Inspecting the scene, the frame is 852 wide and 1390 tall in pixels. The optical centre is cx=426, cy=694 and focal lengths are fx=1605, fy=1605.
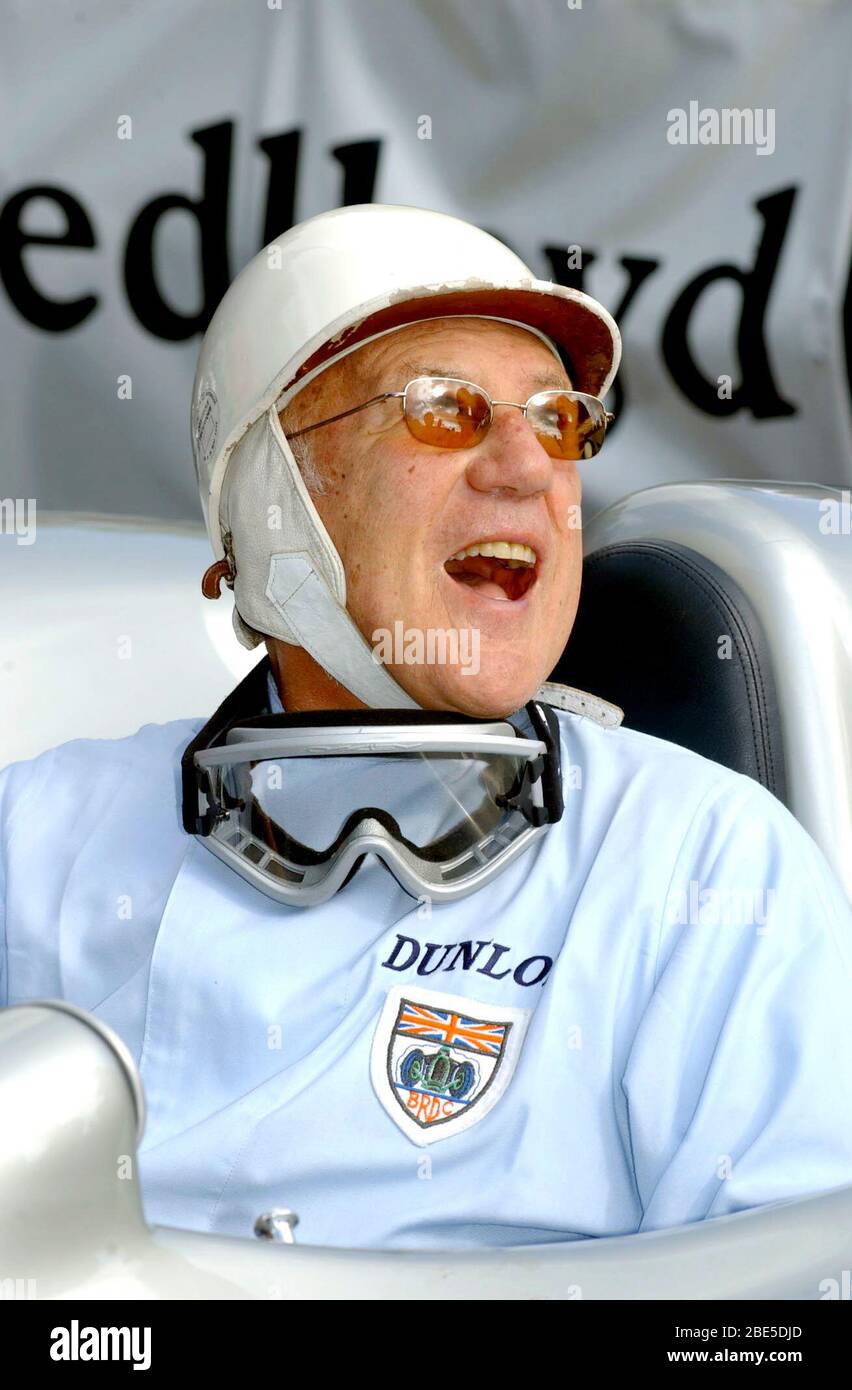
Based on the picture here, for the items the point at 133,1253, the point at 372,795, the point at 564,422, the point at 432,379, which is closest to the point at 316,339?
the point at 432,379

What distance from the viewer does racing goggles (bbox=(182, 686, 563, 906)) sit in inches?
45.2

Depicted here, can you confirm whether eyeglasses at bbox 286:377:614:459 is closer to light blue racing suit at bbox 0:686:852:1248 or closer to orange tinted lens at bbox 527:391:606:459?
orange tinted lens at bbox 527:391:606:459

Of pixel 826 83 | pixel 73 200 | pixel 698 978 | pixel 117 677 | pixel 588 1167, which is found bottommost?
pixel 588 1167

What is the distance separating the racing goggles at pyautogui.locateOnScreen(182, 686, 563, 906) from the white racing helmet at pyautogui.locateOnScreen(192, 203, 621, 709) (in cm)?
8

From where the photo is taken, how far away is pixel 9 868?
1349mm

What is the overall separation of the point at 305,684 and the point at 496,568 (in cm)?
20

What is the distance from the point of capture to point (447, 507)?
122 cm

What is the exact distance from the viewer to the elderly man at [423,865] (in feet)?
3.51

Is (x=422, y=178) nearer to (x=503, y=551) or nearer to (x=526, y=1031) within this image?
(x=503, y=551)

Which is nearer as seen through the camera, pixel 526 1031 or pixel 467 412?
Result: pixel 526 1031

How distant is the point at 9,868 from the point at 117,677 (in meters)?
0.39

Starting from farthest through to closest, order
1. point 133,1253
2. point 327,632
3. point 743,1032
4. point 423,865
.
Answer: point 327,632
point 423,865
point 743,1032
point 133,1253
